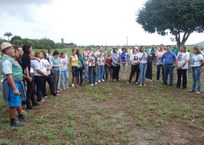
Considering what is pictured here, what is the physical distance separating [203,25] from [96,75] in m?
13.5

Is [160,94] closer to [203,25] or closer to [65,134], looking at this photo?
[65,134]

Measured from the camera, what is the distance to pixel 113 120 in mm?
6176

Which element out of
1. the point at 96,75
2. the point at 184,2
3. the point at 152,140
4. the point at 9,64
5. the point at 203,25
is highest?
the point at 184,2

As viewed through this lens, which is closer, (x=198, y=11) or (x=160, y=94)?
(x=160, y=94)

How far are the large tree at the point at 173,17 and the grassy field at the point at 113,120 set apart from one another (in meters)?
12.4

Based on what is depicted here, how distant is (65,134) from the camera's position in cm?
521

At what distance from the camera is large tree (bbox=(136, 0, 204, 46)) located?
1970cm

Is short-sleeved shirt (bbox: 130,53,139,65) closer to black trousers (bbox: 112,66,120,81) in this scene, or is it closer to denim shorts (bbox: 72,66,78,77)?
black trousers (bbox: 112,66,120,81)

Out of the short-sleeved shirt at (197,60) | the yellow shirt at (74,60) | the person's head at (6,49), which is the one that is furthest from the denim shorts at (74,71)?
the person's head at (6,49)

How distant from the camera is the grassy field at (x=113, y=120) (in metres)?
5.03

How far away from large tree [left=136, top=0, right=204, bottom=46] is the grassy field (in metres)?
12.4

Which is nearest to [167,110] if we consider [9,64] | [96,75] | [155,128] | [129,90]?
[155,128]

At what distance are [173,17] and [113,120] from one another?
16.7 metres

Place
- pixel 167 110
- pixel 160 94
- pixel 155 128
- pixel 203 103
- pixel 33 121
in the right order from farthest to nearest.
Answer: pixel 160 94
pixel 203 103
pixel 167 110
pixel 33 121
pixel 155 128
